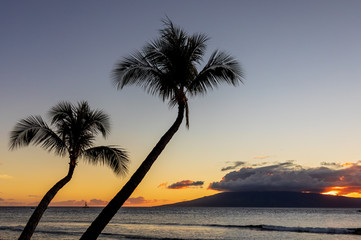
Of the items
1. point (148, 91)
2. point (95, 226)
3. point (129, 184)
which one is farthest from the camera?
point (148, 91)

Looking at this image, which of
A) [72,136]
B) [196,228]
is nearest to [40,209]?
[72,136]

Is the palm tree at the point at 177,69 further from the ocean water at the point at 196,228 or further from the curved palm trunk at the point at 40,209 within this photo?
the ocean water at the point at 196,228

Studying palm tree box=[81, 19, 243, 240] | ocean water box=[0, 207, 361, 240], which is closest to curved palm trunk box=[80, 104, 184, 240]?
palm tree box=[81, 19, 243, 240]

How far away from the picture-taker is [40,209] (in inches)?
409

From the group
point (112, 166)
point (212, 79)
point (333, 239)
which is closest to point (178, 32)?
point (212, 79)

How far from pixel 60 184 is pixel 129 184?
4787 mm

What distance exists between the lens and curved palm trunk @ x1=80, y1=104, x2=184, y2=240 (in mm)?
6463

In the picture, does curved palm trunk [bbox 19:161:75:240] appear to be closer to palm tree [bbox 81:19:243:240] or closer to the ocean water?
palm tree [bbox 81:19:243:240]

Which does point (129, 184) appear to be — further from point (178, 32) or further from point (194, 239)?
point (194, 239)

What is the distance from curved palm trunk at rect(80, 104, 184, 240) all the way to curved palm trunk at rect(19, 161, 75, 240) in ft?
14.3

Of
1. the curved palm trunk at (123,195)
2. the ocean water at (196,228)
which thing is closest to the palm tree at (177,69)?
the curved palm trunk at (123,195)

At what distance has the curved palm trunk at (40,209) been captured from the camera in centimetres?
1012

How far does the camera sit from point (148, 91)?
921 centimetres

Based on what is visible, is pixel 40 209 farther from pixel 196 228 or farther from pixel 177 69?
pixel 196 228
